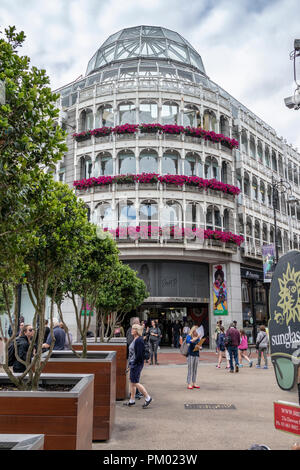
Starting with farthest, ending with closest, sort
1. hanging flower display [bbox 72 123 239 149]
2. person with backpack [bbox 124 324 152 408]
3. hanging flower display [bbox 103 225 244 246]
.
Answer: hanging flower display [bbox 72 123 239 149] < hanging flower display [bbox 103 225 244 246] < person with backpack [bbox 124 324 152 408]

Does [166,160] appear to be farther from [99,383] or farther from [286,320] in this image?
[286,320]

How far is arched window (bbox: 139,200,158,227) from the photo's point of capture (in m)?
26.6

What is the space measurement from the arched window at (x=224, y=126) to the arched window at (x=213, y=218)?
645cm

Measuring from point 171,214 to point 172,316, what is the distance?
7731 millimetres

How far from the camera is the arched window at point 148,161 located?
27.9 metres

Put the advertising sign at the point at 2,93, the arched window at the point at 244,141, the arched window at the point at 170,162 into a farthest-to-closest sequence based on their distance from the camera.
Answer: the arched window at the point at 244,141 < the arched window at the point at 170,162 < the advertising sign at the point at 2,93

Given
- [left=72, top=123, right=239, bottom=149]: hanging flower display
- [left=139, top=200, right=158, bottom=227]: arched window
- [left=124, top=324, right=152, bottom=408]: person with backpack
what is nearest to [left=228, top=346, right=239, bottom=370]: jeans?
[left=124, top=324, right=152, bottom=408]: person with backpack

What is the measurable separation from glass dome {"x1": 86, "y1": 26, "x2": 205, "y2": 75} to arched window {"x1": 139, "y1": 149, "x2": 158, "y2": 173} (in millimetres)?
9605

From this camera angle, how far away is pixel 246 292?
103ft

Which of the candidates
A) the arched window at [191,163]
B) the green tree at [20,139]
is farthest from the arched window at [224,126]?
the green tree at [20,139]

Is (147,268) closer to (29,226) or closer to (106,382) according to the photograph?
(106,382)

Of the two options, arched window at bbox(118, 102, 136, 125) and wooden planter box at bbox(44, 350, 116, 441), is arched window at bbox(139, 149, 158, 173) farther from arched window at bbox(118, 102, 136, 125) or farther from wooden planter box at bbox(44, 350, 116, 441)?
wooden planter box at bbox(44, 350, 116, 441)

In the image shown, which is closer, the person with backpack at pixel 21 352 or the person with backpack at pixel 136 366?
the person with backpack at pixel 21 352

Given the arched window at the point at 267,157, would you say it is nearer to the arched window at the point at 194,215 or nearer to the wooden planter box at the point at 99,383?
the arched window at the point at 194,215
